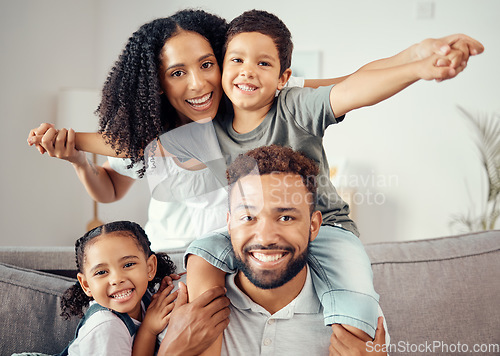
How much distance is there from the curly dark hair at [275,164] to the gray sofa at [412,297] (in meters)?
0.42

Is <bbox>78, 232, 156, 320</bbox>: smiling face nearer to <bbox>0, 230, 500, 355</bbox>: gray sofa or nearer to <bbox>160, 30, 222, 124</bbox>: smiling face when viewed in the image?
<bbox>160, 30, 222, 124</bbox>: smiling face

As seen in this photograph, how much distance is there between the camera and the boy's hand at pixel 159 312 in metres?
0.63

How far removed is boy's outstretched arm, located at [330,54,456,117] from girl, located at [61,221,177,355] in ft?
0.98

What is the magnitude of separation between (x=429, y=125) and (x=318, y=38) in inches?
24.5

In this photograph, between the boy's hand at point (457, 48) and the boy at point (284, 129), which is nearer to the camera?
the boy's hand at point (457, 48)

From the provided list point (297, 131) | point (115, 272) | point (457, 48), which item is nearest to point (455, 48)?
point (457, 48)

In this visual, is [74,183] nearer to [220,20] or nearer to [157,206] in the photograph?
[157,206]

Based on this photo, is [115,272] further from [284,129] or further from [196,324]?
[284,129]

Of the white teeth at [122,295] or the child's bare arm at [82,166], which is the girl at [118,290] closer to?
the white teeth at [122,295]

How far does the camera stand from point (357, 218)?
2047 millimetres

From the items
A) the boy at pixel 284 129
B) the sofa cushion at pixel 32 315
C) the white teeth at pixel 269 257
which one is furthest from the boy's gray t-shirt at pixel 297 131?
the sofa cushion at pixel 32 315

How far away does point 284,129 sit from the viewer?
587 millimetres

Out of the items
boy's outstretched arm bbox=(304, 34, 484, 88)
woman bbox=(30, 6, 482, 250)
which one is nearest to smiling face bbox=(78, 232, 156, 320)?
woman bbox=(30, 6, 482, 250)

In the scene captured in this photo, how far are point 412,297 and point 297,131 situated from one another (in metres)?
0.49
